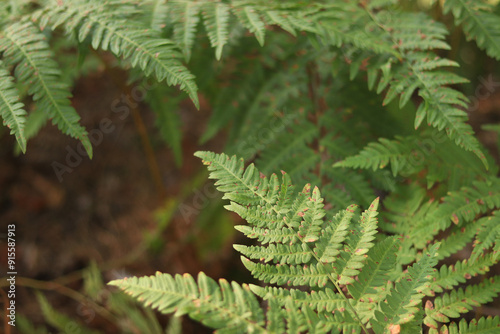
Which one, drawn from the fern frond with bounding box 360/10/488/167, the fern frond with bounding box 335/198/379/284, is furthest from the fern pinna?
the fern frond with bounding box 360/10/488/167

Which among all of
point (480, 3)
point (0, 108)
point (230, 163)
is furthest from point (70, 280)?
point (480, 3)

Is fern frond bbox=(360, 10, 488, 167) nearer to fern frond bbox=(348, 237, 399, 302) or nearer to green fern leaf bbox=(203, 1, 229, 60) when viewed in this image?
fern frond bbox=(348, 237, 399, 302)

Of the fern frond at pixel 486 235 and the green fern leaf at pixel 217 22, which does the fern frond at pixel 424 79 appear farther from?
the green fern leaf at pixel 217 22

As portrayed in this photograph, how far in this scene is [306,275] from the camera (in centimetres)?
109

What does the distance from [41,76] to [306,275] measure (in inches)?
43.5

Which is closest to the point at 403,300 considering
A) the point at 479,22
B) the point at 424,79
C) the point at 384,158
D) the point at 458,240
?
the point at 458,240

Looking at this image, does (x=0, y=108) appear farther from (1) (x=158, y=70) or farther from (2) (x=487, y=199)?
(2) (x=487, y=199)

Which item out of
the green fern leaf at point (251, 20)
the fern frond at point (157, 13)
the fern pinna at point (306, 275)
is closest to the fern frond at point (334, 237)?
the fern pinna at point (306, 275)

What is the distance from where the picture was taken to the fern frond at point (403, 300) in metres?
1.01

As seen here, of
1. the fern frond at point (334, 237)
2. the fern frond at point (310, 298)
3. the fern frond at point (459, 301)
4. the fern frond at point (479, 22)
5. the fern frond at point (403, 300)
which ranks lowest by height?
the fern frond at point (459, 301)

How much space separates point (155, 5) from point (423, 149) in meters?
1.20

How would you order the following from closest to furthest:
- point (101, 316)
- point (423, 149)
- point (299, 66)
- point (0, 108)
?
point (0, 108)
point (423, 149)
point (299, 66)
point (101, 316)

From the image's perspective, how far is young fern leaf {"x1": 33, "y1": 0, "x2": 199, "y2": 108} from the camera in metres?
1.39

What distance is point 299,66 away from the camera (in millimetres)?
1928
